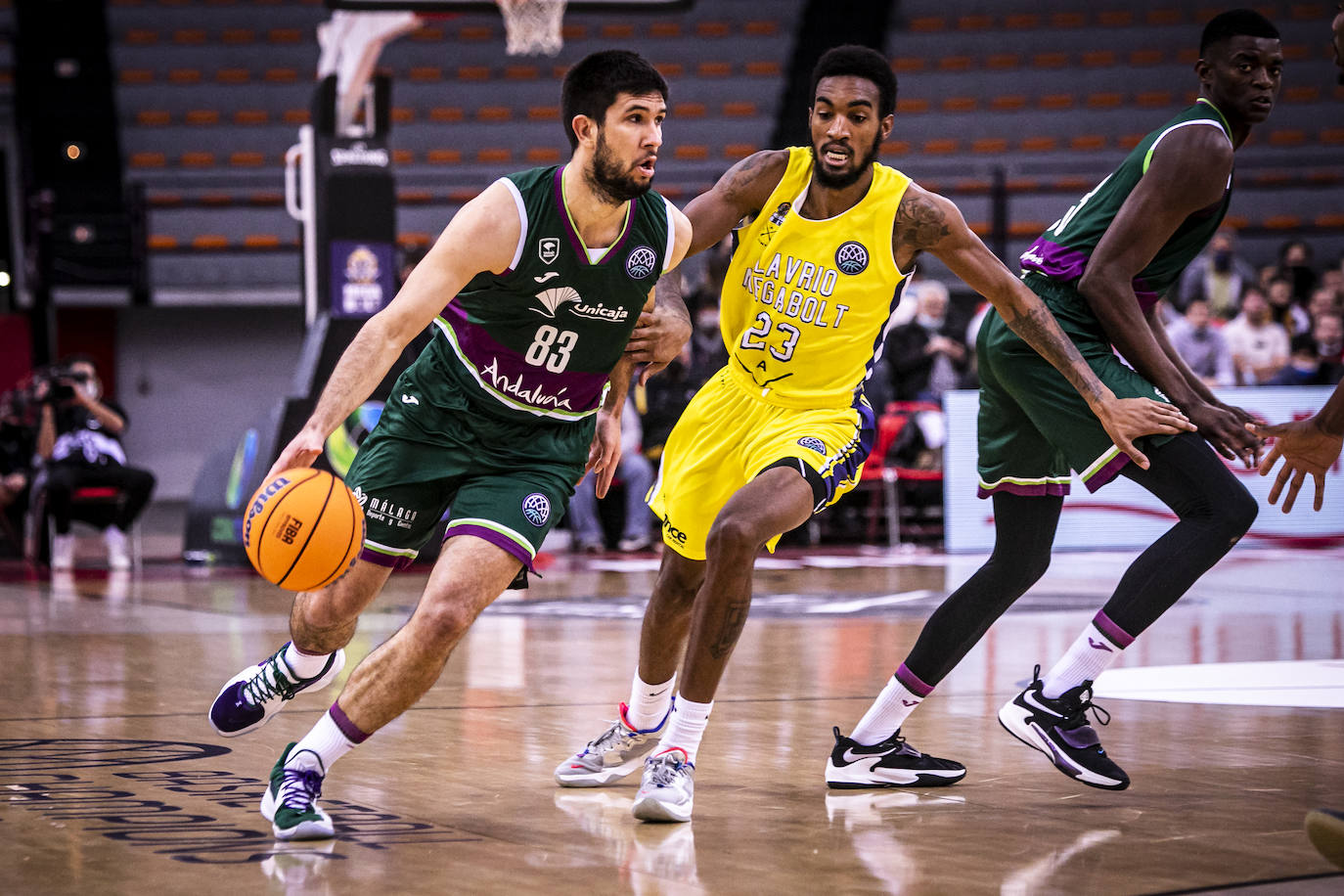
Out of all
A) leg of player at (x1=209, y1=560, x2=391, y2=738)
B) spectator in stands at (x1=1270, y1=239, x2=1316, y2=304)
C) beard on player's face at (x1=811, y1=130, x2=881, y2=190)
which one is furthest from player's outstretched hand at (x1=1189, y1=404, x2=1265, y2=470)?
spectator in stands at (x1=1270, y1=239, x2=1316, y2=304)

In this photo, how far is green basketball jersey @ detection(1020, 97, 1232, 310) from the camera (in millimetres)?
4512

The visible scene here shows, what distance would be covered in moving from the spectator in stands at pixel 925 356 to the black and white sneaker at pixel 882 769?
892cm

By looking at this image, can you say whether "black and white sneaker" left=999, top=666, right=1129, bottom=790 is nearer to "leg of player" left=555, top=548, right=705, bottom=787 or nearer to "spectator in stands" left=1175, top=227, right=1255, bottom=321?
"leg of player" left=555, top=548, right=705, bottom=787

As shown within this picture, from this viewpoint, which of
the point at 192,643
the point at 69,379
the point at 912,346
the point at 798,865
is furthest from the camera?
the point at 912,346

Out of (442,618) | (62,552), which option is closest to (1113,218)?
(442,618)

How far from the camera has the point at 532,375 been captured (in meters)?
4.16

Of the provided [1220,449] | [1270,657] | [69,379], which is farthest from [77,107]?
[1220,449]

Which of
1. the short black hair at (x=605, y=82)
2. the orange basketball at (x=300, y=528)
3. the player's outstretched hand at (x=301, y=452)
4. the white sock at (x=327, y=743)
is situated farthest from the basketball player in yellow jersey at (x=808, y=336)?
the player's outstretched hand at (x=301, y=452)

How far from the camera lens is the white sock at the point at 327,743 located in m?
3.72

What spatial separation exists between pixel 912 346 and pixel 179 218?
374 inches

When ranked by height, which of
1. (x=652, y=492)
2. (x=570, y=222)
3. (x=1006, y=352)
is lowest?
(x=652, y=492)

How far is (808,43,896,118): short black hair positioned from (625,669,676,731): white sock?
1696 mm

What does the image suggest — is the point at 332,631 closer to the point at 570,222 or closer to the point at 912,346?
the point at 570,222

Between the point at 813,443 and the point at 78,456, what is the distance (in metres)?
8.76
